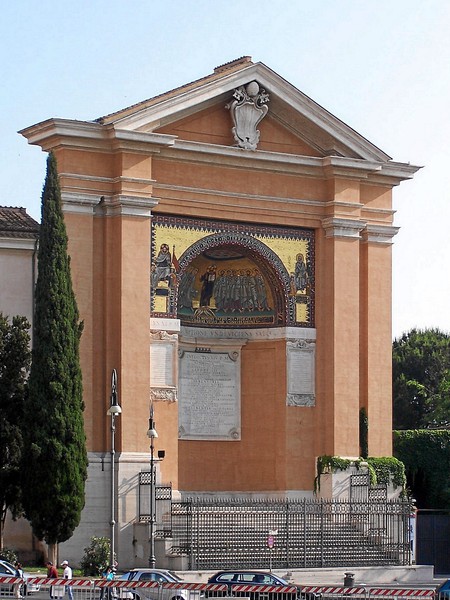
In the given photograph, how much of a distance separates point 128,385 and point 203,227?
512 cm

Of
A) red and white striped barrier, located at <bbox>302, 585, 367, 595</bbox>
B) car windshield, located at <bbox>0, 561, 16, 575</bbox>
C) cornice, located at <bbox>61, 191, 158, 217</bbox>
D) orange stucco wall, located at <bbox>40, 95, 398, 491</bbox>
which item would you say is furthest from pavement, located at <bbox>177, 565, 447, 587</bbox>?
cornice, located at <bbox>61, 191, 158, 217</bbox>

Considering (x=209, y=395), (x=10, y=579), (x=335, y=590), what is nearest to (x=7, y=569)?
(x=10, y=579)

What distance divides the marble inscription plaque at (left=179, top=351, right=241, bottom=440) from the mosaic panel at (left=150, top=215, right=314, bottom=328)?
110 cm

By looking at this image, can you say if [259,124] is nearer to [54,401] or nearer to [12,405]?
[54,401]

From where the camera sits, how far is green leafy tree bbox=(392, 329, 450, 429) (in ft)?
242

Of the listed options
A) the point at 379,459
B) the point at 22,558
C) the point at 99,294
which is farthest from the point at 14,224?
the point at 379,459

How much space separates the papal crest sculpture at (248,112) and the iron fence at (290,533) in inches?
393

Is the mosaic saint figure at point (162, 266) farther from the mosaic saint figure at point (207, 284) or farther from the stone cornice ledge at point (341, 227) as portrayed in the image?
the stone cornice ledge at point (341, 227)

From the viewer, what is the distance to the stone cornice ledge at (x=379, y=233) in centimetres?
4609

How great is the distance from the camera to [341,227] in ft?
148

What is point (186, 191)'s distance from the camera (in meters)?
42.7

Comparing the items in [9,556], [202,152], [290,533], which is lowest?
[9,556]

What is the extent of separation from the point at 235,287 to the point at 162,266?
361cm

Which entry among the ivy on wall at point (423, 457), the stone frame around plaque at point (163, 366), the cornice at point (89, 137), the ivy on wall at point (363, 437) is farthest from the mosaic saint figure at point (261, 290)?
the ivy on wall at point (423, 457)
